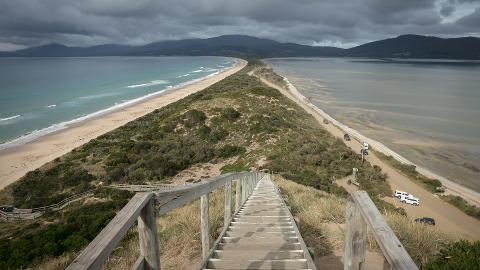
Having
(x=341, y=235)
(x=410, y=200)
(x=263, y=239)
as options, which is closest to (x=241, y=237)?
(x=263, y=239)

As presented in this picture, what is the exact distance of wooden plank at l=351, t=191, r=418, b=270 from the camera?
1812mm

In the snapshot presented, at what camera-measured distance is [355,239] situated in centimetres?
260

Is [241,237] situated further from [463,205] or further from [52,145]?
[52,145]

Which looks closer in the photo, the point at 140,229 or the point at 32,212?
the point at 140,229

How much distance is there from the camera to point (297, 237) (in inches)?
194

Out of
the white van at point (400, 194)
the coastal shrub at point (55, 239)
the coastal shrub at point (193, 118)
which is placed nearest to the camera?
the coastal shrub at point (55, 239)

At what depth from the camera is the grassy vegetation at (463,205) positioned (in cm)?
2267

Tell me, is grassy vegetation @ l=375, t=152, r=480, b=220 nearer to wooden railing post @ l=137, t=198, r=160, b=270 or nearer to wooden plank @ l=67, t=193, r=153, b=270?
wooden railing post @ l=137, t=198, r=160, b=270

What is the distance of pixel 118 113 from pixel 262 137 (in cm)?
2910

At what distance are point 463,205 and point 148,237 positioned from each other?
86.4ft

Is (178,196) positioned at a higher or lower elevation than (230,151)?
higher

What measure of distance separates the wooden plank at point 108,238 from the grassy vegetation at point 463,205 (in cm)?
2541

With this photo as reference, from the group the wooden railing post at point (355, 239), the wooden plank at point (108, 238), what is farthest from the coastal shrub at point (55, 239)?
the wooden railing post at point (355, 239)

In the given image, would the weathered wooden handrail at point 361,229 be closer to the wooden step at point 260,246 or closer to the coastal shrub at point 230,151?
the wooden step at point 260,246
